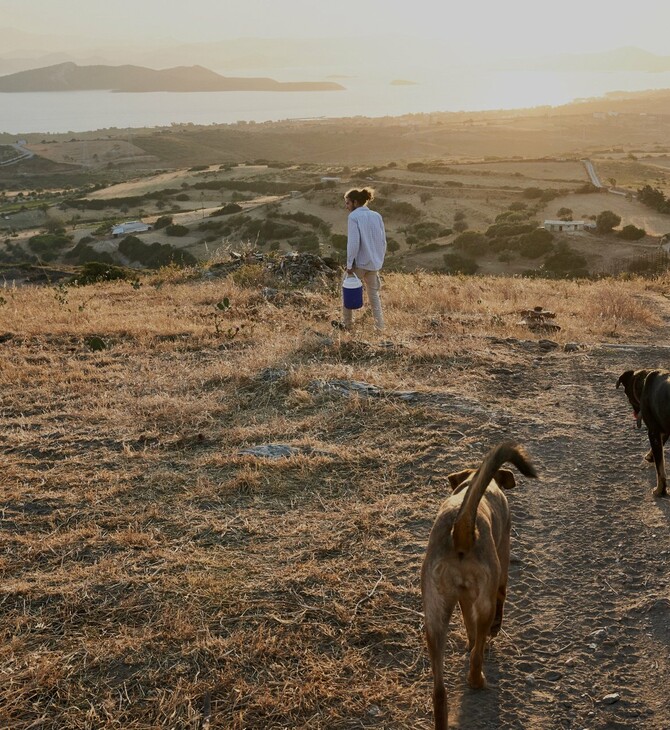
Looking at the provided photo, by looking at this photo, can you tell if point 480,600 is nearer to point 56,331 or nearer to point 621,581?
point 621,581

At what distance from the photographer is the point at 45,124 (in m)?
193

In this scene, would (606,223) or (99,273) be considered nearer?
(99,273)

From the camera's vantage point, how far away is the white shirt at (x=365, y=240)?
9227 mm

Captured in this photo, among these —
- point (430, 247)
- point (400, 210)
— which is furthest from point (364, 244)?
point (400, 210)

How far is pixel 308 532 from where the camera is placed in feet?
15.3

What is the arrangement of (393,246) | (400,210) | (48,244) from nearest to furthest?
(393,246) → (48,244) → (400,210)

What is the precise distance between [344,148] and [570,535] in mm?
123132

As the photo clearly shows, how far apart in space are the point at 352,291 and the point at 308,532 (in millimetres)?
5081

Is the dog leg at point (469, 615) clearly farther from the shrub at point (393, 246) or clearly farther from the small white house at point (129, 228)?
the small white house at point (129, 228)

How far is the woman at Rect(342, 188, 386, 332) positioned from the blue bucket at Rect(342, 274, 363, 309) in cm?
16

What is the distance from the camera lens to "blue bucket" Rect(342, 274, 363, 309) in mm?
9273

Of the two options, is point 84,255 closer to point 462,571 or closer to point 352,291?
point 352,291

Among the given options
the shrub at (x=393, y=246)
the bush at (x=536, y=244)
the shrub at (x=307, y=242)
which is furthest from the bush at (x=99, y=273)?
the shrub at (x=393, y=246)

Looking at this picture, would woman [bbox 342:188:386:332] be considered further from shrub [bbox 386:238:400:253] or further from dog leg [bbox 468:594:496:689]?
shrub [bbox 386:238:400:253]
